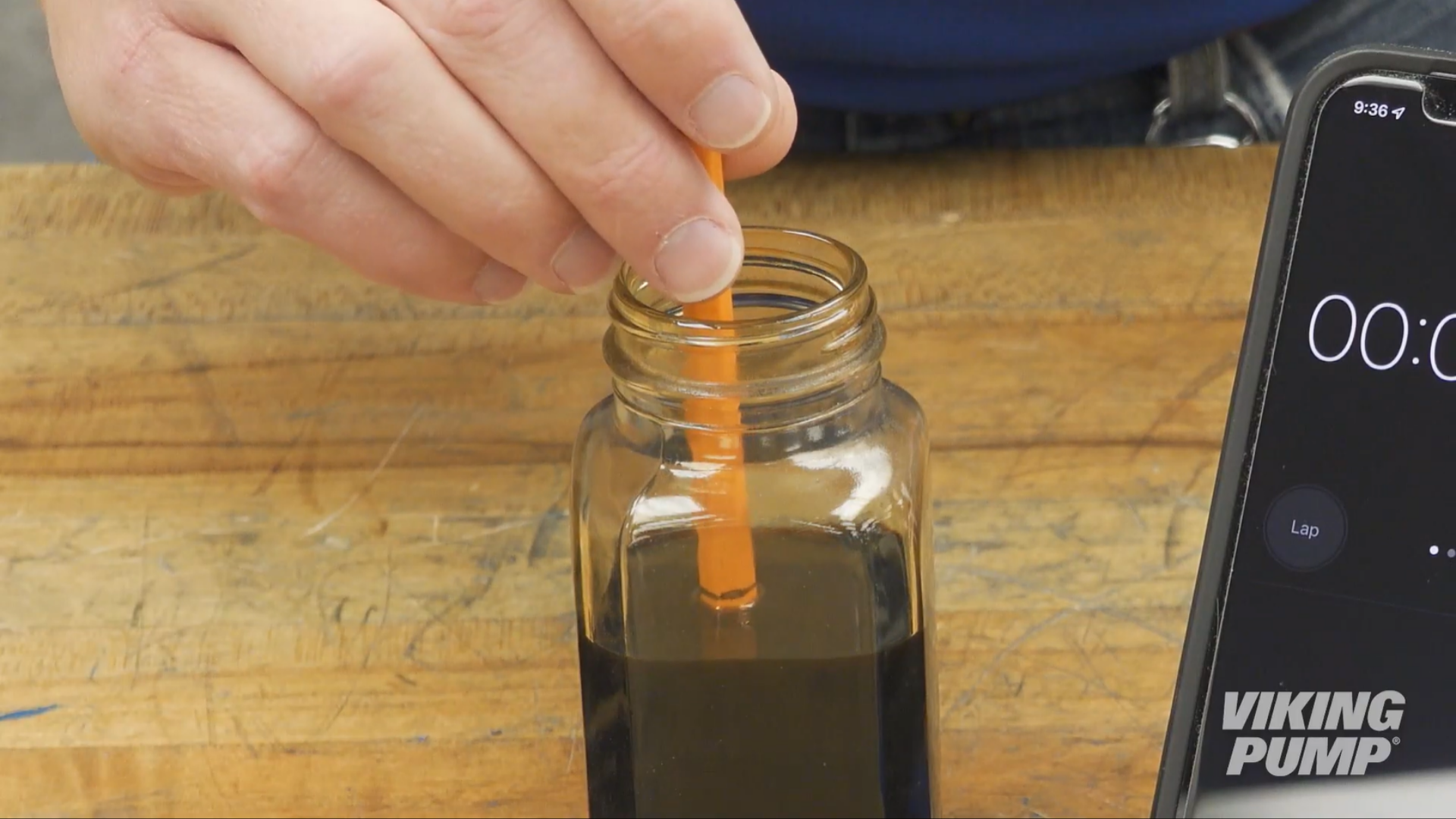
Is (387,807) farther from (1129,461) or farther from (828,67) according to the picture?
(828,67)

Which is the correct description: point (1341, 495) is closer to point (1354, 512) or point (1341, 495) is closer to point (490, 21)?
point (1354, 512)

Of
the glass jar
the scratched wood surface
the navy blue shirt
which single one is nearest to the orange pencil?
the glass jar

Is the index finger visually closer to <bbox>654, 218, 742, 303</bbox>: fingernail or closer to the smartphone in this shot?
<bbox>654, 218, 742, 303</bbox>: fingernail

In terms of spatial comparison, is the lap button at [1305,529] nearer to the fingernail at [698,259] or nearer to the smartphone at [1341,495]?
the smartphone at [1341,495]

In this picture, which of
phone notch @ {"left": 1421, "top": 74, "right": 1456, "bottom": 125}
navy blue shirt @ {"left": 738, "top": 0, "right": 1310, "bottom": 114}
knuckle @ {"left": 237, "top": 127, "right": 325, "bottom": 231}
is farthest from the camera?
navy blue shirt @ {"left": 738, "top": 0, "right": 1310, "bottom": 114}

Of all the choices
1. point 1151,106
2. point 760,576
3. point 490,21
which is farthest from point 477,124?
point 1151,106

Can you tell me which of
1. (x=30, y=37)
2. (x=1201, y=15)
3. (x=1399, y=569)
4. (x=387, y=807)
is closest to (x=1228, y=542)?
(x=1399, y=569)
